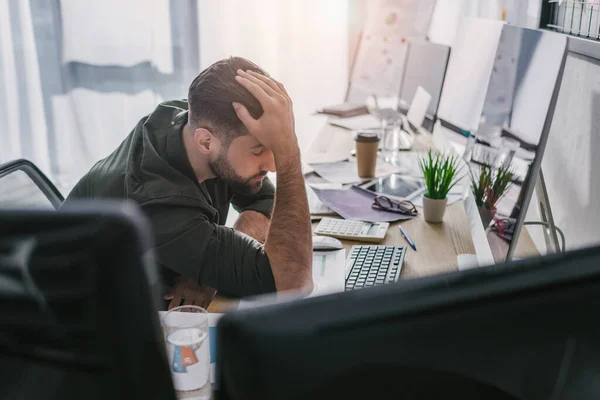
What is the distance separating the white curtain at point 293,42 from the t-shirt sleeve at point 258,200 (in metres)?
1.62

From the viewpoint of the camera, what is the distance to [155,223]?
124cm

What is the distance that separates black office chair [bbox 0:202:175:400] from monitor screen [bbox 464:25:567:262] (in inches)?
29.3

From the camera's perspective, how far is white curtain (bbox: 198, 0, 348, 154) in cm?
335

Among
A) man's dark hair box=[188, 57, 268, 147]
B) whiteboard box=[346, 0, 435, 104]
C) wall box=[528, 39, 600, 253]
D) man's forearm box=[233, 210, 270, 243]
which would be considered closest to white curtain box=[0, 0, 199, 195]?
whiteboard box=[346, 0, 435, 104]

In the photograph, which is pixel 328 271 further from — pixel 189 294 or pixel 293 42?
pixel 293 42

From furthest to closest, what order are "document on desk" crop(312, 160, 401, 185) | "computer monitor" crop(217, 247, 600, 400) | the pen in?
"document on desk" crop(312, 160, 401, 185) < the pen < "computer monitor" crop(217, 247, 600, 400)

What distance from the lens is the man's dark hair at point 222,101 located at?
1.36 m

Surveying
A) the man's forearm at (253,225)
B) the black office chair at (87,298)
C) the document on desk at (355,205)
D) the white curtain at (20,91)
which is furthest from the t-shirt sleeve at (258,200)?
the white curtain at (20,91)

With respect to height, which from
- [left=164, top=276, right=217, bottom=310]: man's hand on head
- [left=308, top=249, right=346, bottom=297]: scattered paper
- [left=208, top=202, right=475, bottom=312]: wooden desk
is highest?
[left=208, top=202, right=475, bottom=312]: wooden desk

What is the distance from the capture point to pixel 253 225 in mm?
1637

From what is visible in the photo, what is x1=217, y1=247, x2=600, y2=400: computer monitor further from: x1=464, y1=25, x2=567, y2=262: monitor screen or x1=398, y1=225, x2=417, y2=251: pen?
x1=398, y1=225, x2=417, y2=251: pen

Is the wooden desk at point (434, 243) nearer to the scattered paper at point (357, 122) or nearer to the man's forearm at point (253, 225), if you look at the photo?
the man's forearm at point (253, 225)

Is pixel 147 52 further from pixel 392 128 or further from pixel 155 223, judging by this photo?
pixel 155 223

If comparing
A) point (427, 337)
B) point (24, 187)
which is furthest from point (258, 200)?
point (427, 337)
